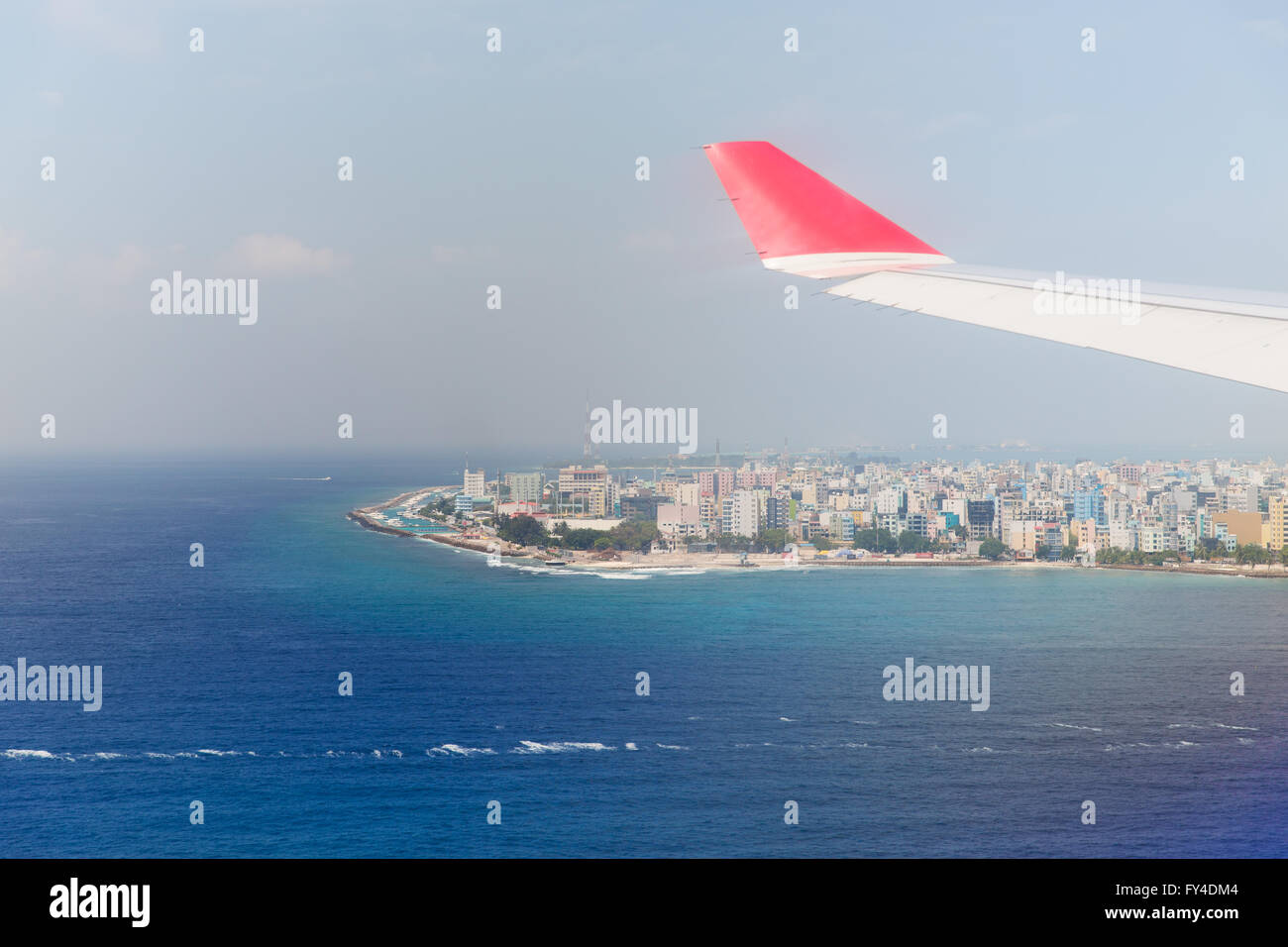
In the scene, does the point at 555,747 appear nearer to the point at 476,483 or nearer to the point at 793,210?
the point at 793,210

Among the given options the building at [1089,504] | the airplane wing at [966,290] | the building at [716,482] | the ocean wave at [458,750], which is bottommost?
the ocean wave at [458,750]

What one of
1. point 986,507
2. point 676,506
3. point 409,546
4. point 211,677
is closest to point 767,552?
point 676,506

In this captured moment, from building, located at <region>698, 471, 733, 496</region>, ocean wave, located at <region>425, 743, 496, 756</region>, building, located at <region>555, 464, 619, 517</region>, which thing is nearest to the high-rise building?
building, located at <region>555, 464, 619, 517</region>

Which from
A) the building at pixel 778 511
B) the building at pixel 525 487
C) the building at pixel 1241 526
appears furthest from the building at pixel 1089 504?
the building at pixel 525 487

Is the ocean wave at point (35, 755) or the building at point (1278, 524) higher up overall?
the building at point (1278, 524)

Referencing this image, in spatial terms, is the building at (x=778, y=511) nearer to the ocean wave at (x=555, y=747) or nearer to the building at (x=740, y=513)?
the building at (x=740, y=513)

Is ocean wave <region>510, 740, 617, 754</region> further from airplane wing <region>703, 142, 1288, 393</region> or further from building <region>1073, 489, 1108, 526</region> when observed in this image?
building <region>1073, 489, 1108, 526</region>
